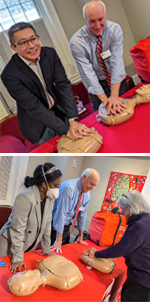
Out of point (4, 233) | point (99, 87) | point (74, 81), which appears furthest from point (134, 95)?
point (4, 233)

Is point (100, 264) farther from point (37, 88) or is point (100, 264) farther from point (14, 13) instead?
point (14, 13)

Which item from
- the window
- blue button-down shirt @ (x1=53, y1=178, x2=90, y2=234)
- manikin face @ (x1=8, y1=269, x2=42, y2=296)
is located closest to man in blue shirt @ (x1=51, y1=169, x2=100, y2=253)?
blue button-down shirt @ (x1=53, y1=178, x2=90, y2=234)

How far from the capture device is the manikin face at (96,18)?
45.5 inches

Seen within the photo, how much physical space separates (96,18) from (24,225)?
1.12m

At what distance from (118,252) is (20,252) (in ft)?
1.63

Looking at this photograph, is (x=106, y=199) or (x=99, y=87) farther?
(x=106, y=199)

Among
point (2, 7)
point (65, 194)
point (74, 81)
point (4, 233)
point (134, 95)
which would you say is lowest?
point (65, 194)

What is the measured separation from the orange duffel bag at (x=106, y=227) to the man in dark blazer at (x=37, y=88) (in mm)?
713

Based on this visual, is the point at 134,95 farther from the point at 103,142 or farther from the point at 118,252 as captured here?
the point at 118,252

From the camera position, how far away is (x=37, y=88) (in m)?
1.16

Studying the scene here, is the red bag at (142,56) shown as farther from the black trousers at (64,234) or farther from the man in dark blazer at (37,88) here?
the black trousers at (64,234)

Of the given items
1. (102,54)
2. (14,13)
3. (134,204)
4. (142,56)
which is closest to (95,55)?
(102,54)

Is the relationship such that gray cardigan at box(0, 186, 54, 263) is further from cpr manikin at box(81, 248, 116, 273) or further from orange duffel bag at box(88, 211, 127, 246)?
orange duffel bag at box(88, 211, 127, 246)

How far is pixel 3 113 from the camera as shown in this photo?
1135 mm
